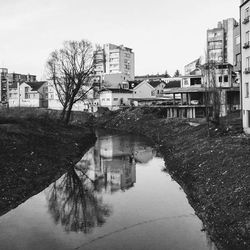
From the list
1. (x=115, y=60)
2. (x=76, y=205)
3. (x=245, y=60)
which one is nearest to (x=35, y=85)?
(x=115, y=60)

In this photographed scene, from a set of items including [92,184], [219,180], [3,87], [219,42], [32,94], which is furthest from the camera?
[3,87]

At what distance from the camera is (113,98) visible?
304ft

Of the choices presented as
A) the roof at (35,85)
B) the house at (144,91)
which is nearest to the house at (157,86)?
the house at (144,91)

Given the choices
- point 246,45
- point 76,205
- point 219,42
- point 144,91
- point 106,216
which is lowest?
point 106,216

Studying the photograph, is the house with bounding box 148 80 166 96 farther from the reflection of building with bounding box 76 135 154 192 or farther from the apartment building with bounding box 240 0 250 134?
the apartment building with bounding box 240 0 250 134

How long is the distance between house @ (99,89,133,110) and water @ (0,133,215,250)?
200 feet

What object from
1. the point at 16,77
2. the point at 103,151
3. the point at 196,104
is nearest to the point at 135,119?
the point at 196,104

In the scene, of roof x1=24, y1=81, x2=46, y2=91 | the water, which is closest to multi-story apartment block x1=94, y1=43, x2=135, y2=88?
roof x1=24, y1=81, x2=46, y2=91

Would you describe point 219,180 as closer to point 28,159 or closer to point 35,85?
point 28,159

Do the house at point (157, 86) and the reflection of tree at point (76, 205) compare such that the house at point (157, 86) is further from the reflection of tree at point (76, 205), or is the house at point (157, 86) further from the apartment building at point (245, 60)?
the reflection of tree at point (76, 205)

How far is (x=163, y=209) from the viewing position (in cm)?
2086

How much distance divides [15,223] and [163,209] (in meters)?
8.30

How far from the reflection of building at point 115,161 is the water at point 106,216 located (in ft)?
0.33

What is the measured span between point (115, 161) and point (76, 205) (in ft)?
51.1
